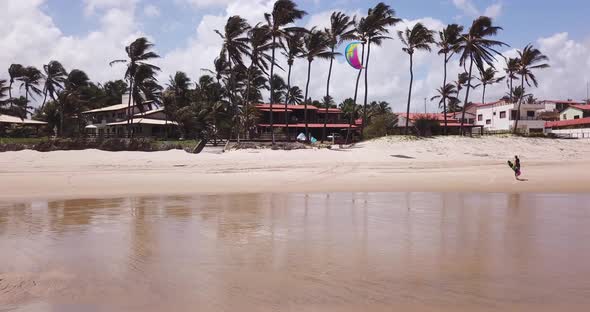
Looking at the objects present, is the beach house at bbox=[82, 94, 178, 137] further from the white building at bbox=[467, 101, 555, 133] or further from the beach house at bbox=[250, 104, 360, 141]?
the white building at bbox=[467, 101, 555, 133]

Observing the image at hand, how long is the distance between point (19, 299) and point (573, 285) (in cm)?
669

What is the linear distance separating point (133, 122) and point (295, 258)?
53322 mm

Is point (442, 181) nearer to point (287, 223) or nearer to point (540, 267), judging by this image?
point (287, 223)

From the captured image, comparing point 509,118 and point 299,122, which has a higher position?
point 509,118

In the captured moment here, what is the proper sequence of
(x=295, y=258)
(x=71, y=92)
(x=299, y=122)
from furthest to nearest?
(x=299, y=122), (x=71, y=92), (x=295, y=258)

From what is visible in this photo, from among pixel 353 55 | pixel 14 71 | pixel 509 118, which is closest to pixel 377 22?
pixel 353 55

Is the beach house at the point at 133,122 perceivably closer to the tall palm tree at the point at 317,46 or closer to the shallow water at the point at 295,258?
the tall palm tree at the point at 317,46

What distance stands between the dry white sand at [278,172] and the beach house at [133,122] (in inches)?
1121

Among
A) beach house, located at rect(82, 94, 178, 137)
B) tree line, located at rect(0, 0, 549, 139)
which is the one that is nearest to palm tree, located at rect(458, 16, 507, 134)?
tree line, located at rect(0, 0, 549, 139)

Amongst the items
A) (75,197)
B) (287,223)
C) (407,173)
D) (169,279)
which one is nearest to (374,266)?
(169,279)

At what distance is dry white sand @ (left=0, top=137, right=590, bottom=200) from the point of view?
59.9ft

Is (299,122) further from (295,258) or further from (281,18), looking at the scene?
(295,258)

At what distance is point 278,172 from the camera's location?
2348 cm

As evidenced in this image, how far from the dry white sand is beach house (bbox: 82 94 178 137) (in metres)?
28.5
